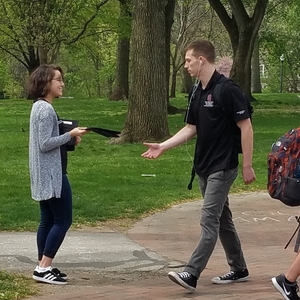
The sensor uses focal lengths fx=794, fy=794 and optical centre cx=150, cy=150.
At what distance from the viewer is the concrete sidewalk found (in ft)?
20.0

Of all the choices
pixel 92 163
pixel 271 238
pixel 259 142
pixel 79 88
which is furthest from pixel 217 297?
pixel 79 88

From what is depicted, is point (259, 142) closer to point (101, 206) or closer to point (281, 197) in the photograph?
point (101, 206)

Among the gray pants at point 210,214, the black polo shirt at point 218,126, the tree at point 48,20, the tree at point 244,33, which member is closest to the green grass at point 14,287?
the gray pants at point 210,214

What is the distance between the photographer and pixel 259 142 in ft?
61.5

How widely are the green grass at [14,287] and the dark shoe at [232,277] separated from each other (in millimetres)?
1488

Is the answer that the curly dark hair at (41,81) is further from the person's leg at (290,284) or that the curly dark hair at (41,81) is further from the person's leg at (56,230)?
the person's leg at (290,284)

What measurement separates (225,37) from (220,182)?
4692 cm

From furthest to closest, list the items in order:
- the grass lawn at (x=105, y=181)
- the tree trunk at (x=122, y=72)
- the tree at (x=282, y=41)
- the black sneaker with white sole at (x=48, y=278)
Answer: the tree at (x=282, y=41) < the tree trunk at (x=122, y=72) < the grass lawn at (x=105, y=181) < the black sneaker with white sole at (x=48, y=278)

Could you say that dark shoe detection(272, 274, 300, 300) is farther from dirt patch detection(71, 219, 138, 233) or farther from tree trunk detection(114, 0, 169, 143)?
tree trunk detection(114, 0, 169, 143)

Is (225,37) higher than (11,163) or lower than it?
higher

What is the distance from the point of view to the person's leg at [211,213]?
20.0 ft

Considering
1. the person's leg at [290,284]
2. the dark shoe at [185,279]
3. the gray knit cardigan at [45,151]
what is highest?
the gray knit cardigan at [45,151]

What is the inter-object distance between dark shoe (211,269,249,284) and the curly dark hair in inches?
81.0

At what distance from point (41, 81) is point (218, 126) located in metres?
1.50
